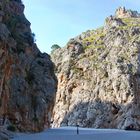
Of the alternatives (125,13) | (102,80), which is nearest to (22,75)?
(102,80)

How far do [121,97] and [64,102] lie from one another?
866 inches

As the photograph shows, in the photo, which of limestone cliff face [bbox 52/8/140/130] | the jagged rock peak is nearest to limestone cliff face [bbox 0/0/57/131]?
limestone cliff face [bbox 52/8/140/130]

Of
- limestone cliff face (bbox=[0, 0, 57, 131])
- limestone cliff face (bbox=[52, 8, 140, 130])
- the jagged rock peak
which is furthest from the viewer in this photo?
the jagged rock peak

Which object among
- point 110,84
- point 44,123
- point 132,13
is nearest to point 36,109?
point 44,123

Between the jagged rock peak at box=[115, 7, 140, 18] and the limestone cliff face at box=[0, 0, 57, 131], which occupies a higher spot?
the jagged rock peak at box=[115, 7, 140, 18]

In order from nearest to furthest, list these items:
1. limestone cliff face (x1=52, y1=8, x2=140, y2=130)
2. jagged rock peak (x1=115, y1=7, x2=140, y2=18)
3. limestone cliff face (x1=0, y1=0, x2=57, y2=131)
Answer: limestone cliff face (x1=0, y1=0, x2=57, y2=131)
limestone cliff face (x1=52, y1=8, x2=140, y2=130)
jagged rock peak (x1=115, y1=7, x2=140, y2=18)

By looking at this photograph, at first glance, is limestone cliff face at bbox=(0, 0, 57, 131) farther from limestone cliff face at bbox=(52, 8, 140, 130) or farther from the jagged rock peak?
the jagged rock peak

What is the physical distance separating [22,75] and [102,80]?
52.7 metres

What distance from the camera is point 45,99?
224 ft

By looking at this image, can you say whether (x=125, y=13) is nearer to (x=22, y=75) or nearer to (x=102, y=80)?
(x=102, y=80)

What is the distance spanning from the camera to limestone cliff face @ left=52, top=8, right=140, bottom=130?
335ft

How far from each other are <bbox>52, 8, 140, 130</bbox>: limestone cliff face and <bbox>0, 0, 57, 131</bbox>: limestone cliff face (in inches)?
1303

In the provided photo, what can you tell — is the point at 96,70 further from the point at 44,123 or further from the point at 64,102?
the point at 44,123

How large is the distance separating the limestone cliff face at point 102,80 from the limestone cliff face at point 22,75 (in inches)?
1303
